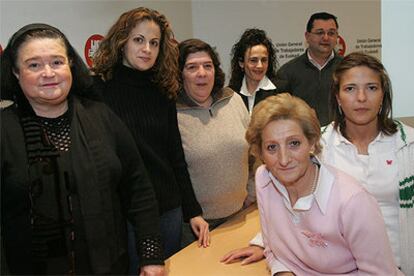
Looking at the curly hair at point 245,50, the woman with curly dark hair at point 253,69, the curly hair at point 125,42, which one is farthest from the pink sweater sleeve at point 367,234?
the curly hair at point 245,50

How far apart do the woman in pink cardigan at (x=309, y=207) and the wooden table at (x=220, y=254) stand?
20 centimetres

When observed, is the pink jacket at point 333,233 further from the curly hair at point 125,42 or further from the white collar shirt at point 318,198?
the curly hair at point 125,42

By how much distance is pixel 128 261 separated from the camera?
1.63 m

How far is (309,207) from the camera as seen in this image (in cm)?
145

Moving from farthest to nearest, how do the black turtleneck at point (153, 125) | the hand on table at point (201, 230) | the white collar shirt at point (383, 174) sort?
the hand on table at point (201, 230) → the black turtleneck at point (153, 125) → the white collar shirt at point (383, 174)

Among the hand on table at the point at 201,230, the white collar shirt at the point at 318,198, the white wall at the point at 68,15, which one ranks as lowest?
the hand on table at the point at 201,230

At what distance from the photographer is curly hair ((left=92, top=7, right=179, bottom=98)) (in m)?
1.82

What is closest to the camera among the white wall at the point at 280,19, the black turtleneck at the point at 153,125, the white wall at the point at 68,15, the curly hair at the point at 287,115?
the curly hair at the point at 287,115

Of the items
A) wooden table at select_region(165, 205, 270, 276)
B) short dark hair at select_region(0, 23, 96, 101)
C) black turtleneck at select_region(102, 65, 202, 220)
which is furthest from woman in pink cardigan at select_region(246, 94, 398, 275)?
short dark hair at select_region(0, 23, 96, 101)

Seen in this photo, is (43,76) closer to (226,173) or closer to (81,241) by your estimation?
(81,241)

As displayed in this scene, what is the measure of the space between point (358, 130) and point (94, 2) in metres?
2.02

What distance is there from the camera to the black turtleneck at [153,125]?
1.81 metres

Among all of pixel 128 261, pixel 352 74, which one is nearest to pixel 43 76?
pixel 128 261

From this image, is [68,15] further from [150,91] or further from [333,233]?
[333,233]
